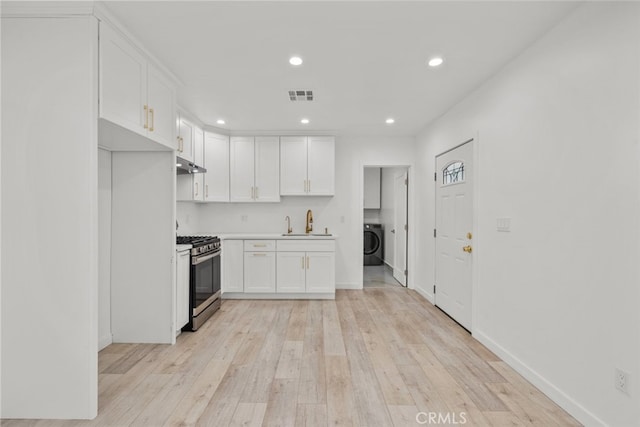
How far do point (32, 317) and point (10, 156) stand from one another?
966 mm

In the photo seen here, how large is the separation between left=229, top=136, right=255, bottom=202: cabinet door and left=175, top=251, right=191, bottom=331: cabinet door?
172 centimetres

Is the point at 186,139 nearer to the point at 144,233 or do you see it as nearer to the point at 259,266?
the point at 144,233

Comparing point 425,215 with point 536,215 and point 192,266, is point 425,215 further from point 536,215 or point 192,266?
point 192,266

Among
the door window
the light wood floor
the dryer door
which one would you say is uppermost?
the door window

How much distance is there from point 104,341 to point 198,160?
251 centimetres

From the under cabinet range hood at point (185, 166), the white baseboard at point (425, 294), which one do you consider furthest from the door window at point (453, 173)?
the under cabinet range hood at point (185, 166)

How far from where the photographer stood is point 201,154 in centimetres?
450

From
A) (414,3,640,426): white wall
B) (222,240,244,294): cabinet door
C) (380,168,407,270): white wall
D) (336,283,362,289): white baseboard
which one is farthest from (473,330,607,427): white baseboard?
(380,168,407,270): white wall

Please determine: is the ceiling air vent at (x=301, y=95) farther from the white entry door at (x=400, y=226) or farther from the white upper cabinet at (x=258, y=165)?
the white entry door at (x=400, y=226)

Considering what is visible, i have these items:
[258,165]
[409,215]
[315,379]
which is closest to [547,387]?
[315,379]

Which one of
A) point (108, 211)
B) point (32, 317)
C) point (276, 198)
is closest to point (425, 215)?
point (276, 198)

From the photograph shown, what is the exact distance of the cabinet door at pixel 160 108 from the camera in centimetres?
250

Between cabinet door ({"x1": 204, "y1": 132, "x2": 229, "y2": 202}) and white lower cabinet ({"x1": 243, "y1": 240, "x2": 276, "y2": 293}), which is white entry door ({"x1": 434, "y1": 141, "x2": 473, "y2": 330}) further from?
cabinet door ({"x1": 204, "y1": 132, "x2": 229, "y2": 202})

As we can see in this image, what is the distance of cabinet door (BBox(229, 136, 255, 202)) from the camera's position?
479cm
